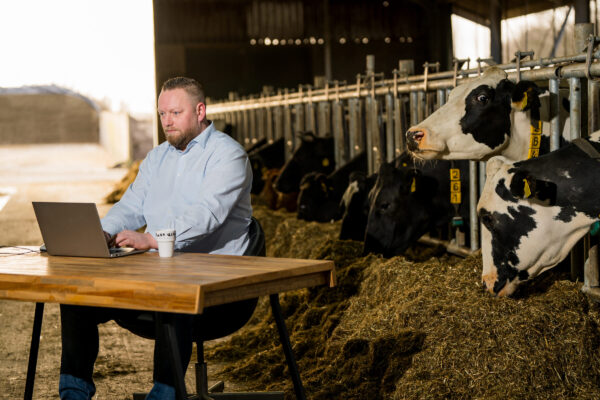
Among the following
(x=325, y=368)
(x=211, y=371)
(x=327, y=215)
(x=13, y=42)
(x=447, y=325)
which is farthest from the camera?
(x=13, y=42)

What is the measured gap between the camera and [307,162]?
8.76m

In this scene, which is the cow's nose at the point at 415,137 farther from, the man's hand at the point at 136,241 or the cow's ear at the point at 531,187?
the man's hand at the point at 136,241

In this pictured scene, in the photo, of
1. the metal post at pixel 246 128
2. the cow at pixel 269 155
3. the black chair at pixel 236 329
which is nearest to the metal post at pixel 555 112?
the black chair at pixel 236 329

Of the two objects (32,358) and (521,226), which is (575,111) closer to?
(521,226)

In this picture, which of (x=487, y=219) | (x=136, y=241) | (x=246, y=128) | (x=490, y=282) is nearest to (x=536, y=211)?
(x=487, y=219)

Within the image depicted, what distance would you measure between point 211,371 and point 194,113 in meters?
1.69

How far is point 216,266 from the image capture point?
281 cm

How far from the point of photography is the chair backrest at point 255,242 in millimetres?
3395

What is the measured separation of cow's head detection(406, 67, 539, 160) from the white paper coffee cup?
180 cm

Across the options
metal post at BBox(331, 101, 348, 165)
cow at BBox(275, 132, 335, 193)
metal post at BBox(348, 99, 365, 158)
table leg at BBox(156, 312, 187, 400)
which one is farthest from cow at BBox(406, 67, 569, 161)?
cow at BBox(275, 132, 335, 193)

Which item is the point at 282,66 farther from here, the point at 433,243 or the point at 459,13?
the point at 433,243

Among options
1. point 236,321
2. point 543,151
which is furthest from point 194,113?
point 543,151

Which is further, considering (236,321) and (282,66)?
(282,66)

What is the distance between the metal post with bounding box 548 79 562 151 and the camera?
4.52m
